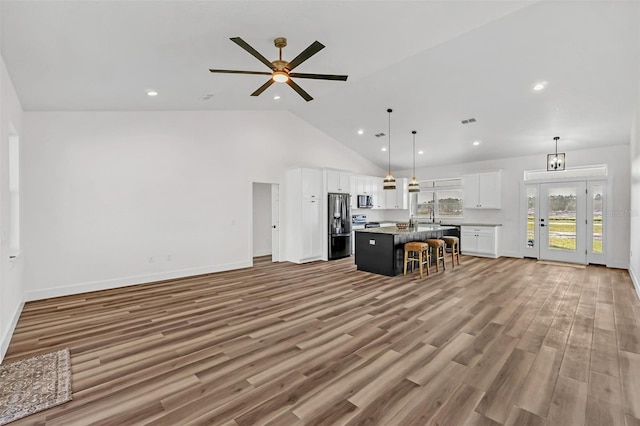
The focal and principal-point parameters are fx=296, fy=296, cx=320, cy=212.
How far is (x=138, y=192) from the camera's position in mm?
5395

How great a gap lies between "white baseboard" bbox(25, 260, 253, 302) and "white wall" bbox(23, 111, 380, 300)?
16 millimetres

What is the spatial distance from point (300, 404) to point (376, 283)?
11.3 ft

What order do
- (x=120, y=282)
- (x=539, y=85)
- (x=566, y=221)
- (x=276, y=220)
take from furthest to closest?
1. (x=276, y=220)
2. (x=566, y=221)
3. (x=120, y=282)
4. (x=539, y=85)

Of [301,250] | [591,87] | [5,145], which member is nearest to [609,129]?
[591,87]

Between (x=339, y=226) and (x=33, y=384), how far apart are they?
636cm

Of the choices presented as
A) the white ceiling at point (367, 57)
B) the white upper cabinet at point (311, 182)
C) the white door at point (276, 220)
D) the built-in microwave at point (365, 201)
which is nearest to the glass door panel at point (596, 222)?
the white ceiling at point (367, 57)

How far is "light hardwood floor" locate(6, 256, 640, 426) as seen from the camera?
6.60 feet

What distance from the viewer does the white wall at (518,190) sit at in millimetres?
6488

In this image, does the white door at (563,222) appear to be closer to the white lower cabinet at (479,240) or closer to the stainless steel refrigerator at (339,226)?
the white lower cabinet at (479,240)

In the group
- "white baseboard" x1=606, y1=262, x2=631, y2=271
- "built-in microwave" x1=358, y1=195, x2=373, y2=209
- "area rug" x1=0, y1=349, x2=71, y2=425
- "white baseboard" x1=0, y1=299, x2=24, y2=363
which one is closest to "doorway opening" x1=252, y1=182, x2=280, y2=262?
"built-in microwave" x1=358, y1=195, x2=373, y2=209

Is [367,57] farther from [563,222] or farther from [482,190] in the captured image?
[563,222]

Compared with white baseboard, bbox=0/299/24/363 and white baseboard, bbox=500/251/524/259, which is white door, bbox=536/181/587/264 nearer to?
white baseboard, bbox=500/251/524/259

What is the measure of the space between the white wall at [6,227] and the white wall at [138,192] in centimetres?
98

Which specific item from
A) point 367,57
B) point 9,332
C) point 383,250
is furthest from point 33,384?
point 383,250
